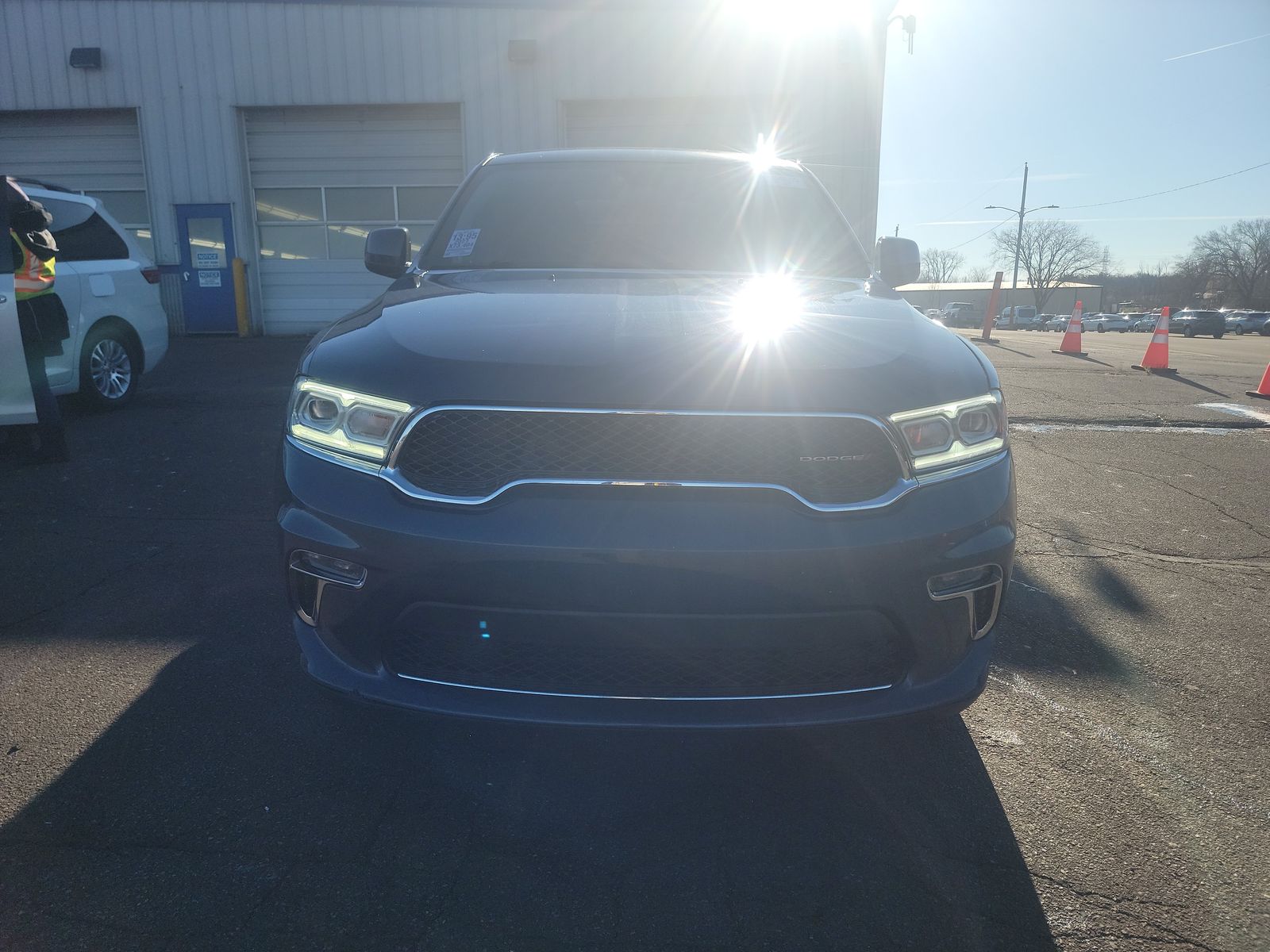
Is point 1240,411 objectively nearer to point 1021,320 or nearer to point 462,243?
point 462,243

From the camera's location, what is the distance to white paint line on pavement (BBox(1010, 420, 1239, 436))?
6.88 m

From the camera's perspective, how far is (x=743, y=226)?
126 inches

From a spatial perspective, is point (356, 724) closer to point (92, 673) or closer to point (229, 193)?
point (92, 673)

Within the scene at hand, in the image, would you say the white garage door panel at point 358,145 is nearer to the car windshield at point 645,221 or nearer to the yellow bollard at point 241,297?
the yellow bollard at point 241,297

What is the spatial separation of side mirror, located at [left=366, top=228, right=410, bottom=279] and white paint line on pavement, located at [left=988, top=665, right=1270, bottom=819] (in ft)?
8.13

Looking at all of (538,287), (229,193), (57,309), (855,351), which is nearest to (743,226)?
(538,287)

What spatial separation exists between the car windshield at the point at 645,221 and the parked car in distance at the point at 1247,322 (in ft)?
195

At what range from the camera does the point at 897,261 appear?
3.54 m

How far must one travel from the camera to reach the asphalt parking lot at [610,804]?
1696 mm

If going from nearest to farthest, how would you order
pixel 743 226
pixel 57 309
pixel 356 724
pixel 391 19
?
pixel 356 724
pixel 743 226
pixel 57 309
pixel 391 19

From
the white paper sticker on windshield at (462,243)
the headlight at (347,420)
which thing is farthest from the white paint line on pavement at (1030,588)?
the headlight at (347,420)

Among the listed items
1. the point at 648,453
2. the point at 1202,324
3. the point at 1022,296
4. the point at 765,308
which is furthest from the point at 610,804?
the point at 1022,296

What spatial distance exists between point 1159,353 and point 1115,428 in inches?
218

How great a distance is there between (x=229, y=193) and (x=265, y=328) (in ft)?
7.84
